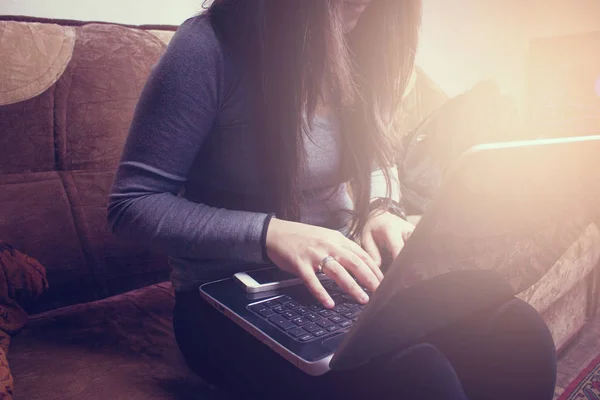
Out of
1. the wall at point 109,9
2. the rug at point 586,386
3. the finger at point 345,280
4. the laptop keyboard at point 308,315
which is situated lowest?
the rug at point 586,386

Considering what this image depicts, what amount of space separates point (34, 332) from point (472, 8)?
259 cm

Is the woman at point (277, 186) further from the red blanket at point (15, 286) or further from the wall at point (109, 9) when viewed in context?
the wall at point (109, 9)

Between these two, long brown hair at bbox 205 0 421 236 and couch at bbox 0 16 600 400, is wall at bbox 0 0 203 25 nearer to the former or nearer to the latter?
couch at bbox 0 16 600 400

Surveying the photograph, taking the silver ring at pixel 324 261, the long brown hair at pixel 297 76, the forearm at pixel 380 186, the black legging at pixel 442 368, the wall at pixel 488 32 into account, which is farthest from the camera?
the wall at pixel 488 32

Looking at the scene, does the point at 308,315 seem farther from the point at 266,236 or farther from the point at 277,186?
the point at 277,186

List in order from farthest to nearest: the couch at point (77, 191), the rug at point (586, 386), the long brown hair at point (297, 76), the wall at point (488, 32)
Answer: the wall at point (488, 32) → the rug at point (586, 386) → the couch at point (77, 191) → the long brown hair at point (297, 76)

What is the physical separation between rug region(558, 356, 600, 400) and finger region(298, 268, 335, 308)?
1.03 meters

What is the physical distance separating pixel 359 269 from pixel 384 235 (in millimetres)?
185

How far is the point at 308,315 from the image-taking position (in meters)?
0.52

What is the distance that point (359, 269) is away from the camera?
55 cm

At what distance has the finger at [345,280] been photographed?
0.54 metres

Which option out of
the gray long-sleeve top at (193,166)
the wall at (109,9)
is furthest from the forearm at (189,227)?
the wall at (109,9)

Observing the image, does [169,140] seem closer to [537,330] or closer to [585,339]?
[537,330]

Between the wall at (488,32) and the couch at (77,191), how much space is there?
176 centimetres
